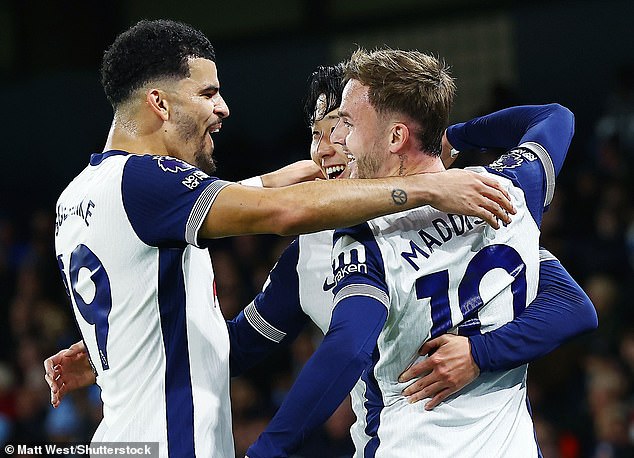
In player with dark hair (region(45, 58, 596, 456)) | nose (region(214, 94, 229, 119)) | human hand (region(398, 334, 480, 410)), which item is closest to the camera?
human hand (region(398, 334, 480, 410))

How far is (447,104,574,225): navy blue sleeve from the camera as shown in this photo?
3055 mm

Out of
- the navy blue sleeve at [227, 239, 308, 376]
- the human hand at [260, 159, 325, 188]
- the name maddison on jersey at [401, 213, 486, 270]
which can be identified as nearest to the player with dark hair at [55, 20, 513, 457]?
the name maddison on jersey at [401, 213, 486, 270]

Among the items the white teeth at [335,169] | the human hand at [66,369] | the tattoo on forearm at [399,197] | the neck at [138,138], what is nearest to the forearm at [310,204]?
the tattoo on forearm at [399,197]

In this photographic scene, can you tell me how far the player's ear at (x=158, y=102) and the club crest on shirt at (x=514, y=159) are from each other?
106 centimetres

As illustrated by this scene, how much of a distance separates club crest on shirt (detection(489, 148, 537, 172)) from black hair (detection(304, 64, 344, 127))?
84 centimetres

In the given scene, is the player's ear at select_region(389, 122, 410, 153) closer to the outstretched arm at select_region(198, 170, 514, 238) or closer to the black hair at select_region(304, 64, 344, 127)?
the outstretched arm at select_region(198, 170, 514, 238)

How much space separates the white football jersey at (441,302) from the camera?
2.82 m

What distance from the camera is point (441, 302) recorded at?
2842 mm

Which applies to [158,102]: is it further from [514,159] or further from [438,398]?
[438,398]

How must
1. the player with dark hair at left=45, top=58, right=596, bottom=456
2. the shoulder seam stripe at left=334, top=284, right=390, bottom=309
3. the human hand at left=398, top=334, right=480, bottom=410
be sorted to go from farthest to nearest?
the player with dark hair at left=45, top=58, right=596, bottom=456
the human hand at left=398, top=334, right=480, bottom=410
the shoulder seam stripe at left=334, top=284, right=390, bottom=309

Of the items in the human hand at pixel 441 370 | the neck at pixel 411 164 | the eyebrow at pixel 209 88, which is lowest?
the human hand at pixel 441 370

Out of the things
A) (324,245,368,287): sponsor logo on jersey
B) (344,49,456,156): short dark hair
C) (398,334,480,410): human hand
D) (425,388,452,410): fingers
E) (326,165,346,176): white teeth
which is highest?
(344,49,456,156): short dark hair

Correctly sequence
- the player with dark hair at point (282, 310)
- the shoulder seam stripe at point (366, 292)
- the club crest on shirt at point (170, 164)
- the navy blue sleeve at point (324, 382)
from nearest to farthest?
1. the navy blue sleeve at point (324, 382)
2. the shoulder seam stripe at point (366, 292)
3. the club crest on shirt at point (170, 164)
4. the player with dark hair at point (282, 310)

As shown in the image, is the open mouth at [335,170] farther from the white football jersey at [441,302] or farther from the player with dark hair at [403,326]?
the white football jersey at [441,302]
